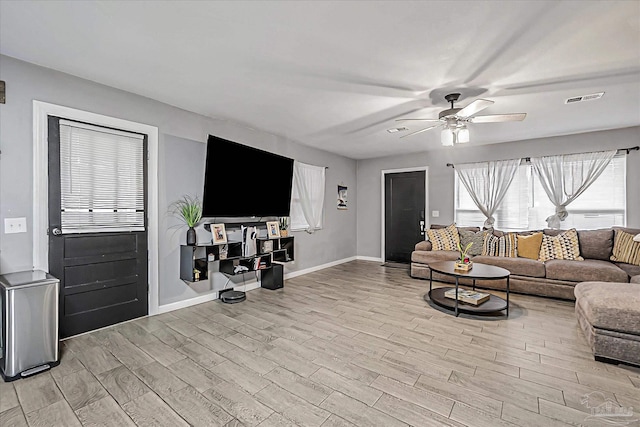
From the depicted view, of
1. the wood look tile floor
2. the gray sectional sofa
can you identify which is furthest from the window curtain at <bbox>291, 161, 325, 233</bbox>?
the gray sectional sofa

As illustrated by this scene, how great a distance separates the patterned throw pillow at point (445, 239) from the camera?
17.7 ft

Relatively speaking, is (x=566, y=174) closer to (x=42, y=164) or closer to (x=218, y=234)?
(x=218, y=234)

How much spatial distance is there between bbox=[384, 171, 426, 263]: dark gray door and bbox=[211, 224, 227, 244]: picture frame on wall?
4.11 meters

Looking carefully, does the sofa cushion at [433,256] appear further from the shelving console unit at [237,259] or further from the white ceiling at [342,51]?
the white ceiling at [342,51]

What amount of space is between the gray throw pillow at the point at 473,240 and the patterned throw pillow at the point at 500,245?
81 mm

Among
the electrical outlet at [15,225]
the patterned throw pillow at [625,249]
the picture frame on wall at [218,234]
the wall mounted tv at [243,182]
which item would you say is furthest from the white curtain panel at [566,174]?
the electrical outlet at [15,225]

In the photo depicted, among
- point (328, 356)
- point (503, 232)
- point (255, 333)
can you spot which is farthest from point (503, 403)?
point (503, 232)

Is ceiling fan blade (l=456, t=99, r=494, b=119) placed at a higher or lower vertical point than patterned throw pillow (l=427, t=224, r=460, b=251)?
higher

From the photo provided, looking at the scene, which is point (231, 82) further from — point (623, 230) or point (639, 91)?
point (623, 230)

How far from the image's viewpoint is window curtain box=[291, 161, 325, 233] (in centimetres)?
549

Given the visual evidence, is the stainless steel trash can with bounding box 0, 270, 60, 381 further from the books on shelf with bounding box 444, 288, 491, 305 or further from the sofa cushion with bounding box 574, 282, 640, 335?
the sofa cushion with bounding box 574, 282, 640, 335

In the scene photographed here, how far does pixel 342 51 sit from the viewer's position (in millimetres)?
2422

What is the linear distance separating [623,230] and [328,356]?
192 inches

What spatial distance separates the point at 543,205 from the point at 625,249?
132 cm
